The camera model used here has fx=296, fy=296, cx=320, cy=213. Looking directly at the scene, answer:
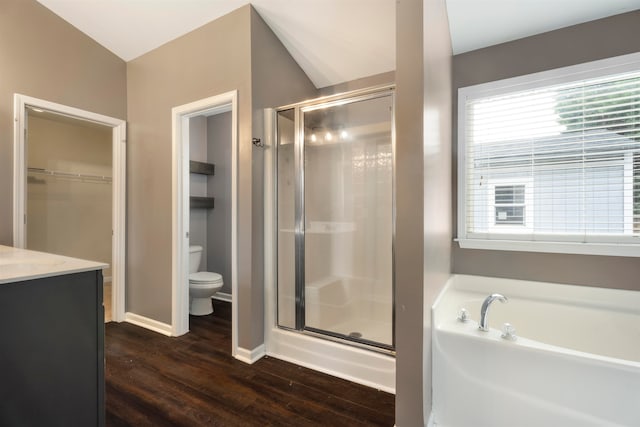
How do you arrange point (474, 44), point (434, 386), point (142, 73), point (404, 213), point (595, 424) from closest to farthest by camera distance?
point (595, 424)
point (404, 213)
point (434, 386)
point (474, 44)
point (142, 73)

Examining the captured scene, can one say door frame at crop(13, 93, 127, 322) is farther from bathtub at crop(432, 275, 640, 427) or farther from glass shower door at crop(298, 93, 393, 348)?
bathtub at crop(432, 275, 640, 427)

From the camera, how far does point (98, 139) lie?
4.39 meters

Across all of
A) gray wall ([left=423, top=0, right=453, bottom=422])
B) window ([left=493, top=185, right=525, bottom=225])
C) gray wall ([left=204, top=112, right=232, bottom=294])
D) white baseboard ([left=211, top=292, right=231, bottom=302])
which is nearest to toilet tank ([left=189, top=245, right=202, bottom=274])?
gray wall ([left=204, top=112, right=232, bottom=294])

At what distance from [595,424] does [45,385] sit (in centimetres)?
227

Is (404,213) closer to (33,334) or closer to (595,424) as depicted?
(595,424)

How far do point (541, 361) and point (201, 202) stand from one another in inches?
144

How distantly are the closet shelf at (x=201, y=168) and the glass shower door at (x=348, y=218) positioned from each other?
191 centimetres

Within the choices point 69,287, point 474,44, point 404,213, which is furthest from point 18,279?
point 474,44

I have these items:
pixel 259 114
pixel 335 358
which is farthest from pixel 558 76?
pixel 335 358

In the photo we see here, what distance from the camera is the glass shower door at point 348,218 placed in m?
2.37

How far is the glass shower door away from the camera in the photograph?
2369 mm

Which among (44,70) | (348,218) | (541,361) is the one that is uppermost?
(44,70)

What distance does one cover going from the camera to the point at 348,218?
8.55ft

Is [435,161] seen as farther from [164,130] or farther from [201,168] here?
[201,168]
